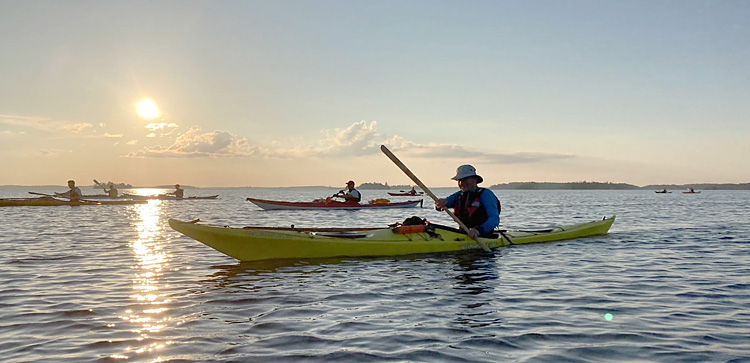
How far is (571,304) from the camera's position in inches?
267

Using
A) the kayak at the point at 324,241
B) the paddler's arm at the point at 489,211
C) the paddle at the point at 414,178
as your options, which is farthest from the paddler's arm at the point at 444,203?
the paddler's arm at the point at 489,211

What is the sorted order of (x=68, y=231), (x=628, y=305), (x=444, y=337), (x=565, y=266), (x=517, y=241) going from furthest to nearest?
1. (x=68, y=231)
2. (x=517, y=241)
3. (x=565, y=266)
4. (x=628, y=305)
5. (x=444, y=337)

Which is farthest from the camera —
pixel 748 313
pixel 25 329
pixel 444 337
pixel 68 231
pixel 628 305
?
pixel 68 231

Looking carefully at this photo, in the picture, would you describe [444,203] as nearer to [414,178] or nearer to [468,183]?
[468,183]

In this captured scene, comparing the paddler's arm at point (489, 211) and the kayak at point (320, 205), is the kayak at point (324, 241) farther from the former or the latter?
the kayak at point (320, 205)

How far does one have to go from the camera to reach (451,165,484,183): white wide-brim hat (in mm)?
11422

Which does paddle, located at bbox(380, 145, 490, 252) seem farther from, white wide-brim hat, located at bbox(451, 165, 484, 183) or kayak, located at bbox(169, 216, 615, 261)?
white wide-brim hat, located at bbox(451, 165, 484, 183)

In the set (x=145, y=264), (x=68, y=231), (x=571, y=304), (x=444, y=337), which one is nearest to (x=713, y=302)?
(x=571, y=304)

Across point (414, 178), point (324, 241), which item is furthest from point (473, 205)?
point (324, 241)

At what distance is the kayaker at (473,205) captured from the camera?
11602mm

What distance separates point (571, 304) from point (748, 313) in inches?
76.5

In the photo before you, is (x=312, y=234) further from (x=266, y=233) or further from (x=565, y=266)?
(x=565, y=266)

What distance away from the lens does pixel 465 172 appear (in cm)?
1146

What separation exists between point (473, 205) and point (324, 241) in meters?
3.44
